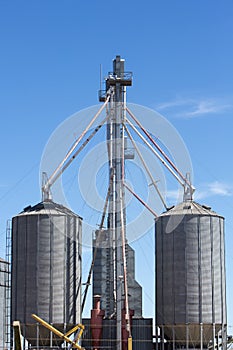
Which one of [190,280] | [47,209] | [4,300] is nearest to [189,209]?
[190,280]

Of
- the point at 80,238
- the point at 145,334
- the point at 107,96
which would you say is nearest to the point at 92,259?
the point at 80,238

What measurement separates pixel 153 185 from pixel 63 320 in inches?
576

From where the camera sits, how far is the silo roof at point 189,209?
7444 cm

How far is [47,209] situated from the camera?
75062 mm

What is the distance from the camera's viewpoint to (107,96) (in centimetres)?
8088

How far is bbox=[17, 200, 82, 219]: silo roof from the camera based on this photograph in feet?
245

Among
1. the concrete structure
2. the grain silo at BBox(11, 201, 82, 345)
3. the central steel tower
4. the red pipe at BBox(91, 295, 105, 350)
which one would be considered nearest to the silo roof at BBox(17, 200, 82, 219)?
the grain silo at BBox(11, 201, 82, 345)

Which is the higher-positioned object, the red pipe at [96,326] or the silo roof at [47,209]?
the silo roof at [47,209]

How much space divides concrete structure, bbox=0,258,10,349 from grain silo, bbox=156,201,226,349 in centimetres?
2001

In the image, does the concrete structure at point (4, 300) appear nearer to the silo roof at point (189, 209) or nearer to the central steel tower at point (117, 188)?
the central steel tower at point (117, 188)

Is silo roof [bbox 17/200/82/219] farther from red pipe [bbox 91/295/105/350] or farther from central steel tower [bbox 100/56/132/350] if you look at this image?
red pipe [bbox 91/295/105/350]

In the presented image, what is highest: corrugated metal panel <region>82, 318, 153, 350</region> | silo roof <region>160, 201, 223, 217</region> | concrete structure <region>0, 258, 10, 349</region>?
silo roof <region>160, 201, 223, 217</region>

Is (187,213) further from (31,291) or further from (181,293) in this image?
(31,291)

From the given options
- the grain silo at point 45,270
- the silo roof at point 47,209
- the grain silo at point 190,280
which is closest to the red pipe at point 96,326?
the grain silo at point 45,270
